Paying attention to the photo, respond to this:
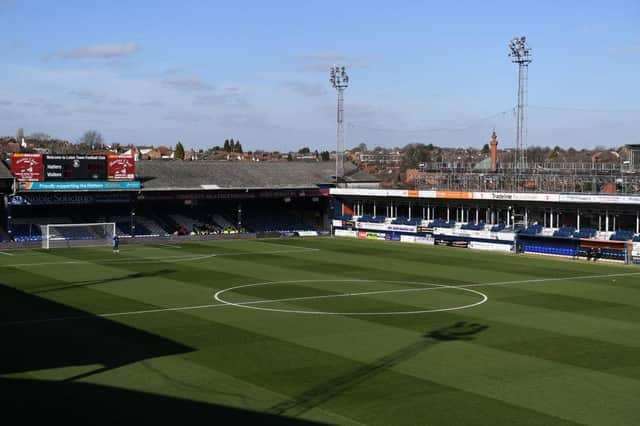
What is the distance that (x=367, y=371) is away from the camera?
20.9 m

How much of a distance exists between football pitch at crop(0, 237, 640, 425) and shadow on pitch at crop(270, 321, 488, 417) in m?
0.07

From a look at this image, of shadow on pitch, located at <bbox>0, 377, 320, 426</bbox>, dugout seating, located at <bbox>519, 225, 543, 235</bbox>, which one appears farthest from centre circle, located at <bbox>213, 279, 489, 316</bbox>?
dugout seating, located at <bbox>519, 225, 543, 235</bbox>

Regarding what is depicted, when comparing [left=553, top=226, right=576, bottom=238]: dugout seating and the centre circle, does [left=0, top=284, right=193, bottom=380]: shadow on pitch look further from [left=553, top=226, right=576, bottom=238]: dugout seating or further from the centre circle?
[left=553, top=226, right=576, bottom=238]: dugout seating

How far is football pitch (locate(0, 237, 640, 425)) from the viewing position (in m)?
17.5

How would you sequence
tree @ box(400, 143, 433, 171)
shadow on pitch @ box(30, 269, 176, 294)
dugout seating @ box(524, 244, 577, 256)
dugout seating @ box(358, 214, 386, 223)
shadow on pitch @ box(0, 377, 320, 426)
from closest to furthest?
1. shadow on pitch @ box(0, 377, 320, 426)
2. shadow on pitch @ box(30, 269, 176, 294)
3. dugout seating @ box(524, 244, 577, 256)
4. dugout seating @ box(358, 214, 386, 223)
5. tree @ box(400, 143, 433, 171)

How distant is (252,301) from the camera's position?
32.7m

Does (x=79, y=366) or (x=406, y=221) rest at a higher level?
(x=406, y=221)

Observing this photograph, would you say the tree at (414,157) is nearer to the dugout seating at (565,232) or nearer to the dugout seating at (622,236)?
the dugout seating at (565,232)

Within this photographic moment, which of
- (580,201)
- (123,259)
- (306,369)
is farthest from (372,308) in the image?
(580,201)

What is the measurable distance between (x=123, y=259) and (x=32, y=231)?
16.0 m

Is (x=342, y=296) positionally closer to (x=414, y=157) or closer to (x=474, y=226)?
(x=474, y=226)

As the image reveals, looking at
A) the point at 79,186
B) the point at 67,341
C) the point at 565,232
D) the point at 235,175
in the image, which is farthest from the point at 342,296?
the point at 235,175

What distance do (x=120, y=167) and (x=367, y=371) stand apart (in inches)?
1748

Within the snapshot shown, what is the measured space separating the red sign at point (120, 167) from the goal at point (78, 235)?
3895 millimetres
